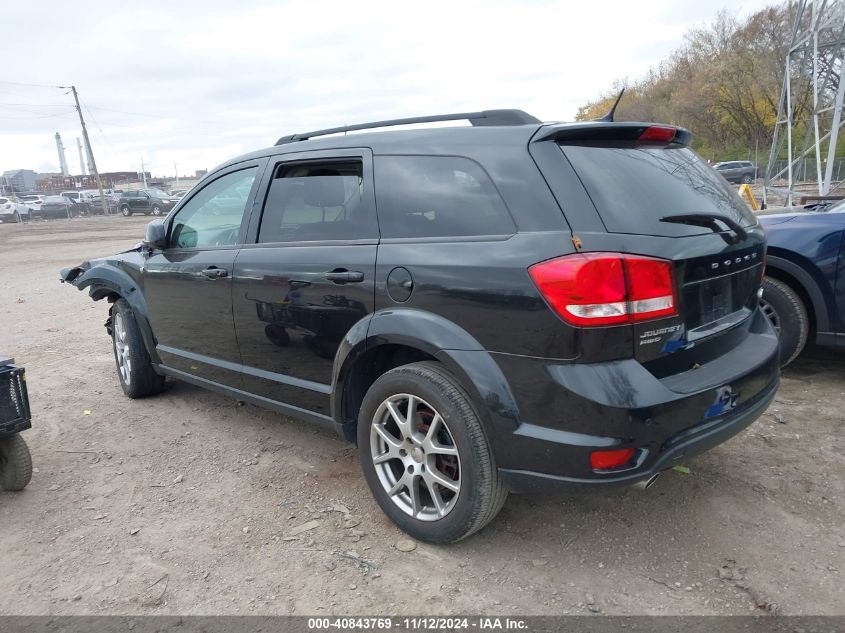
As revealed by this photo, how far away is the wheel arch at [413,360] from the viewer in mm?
2506

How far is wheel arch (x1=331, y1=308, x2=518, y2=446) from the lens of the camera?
251cm

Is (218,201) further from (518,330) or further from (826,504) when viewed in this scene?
(826,504)

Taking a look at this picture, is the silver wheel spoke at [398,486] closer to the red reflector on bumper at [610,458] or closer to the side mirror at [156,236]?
the red reflector on bumper at [610,458]

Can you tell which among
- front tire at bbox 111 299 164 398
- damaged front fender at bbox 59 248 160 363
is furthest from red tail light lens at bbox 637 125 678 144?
front tire at bbox 111 299 164 398

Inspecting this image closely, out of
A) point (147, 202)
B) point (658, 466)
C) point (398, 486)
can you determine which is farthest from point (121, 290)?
point (147, 202)

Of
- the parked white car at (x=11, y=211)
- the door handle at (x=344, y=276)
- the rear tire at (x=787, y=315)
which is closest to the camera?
the door handle at (x=344, y=276)

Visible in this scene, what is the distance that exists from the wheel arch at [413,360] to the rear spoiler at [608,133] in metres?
0.88

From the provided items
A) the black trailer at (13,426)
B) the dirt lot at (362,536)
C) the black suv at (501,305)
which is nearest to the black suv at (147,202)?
the dirt lot at (362,536)

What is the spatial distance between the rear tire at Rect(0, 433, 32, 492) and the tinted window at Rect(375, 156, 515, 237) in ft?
7.81

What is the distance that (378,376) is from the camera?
318cm

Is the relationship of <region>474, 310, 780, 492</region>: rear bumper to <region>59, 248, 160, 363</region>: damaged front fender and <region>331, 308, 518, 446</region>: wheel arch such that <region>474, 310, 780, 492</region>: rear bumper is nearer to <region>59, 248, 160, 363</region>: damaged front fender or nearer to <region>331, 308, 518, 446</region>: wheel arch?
<region>331, 308, 518, 446</region>: wheel arch

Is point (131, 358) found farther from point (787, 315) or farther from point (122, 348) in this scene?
point (787, 315)

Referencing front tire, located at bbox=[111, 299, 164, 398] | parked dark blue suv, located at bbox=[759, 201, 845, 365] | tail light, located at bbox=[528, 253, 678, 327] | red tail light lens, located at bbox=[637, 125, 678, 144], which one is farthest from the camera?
front tire, located at bbox=[111, 299, 164, 398]

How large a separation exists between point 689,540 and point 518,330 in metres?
1.30
